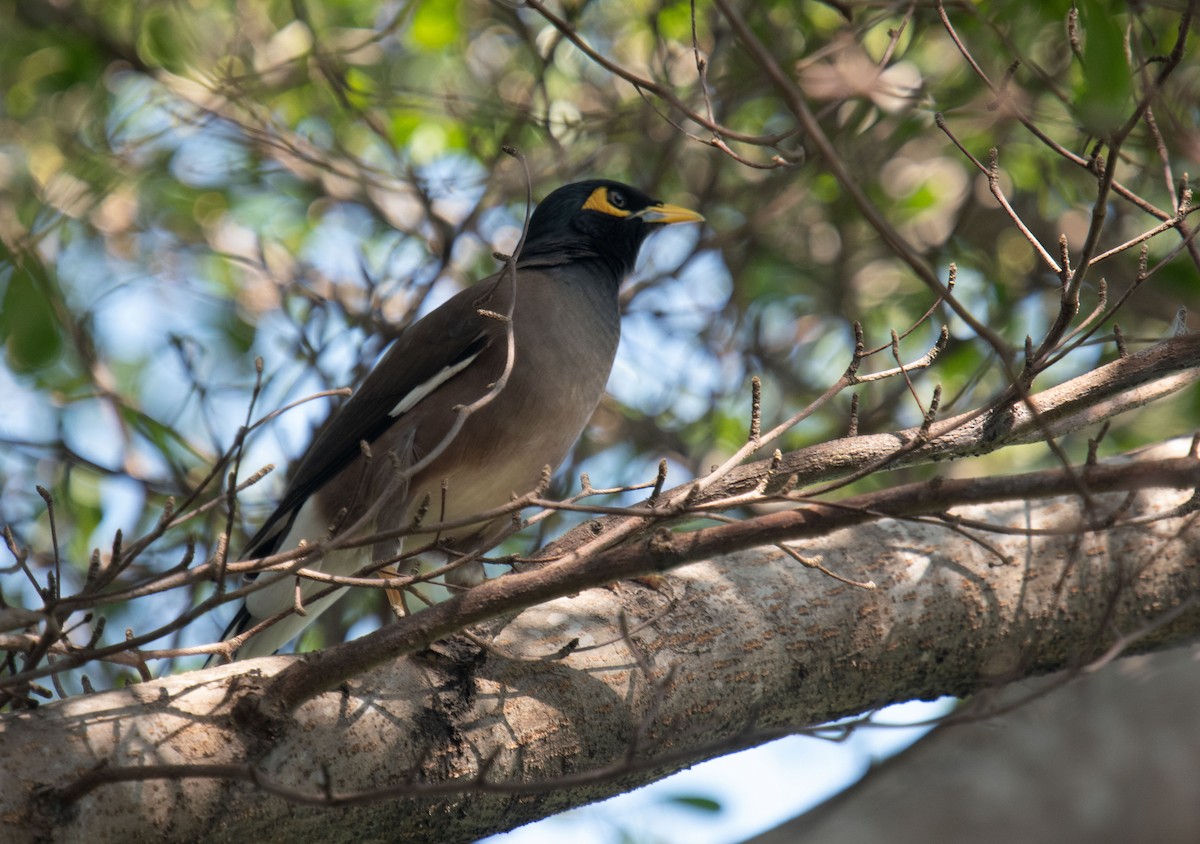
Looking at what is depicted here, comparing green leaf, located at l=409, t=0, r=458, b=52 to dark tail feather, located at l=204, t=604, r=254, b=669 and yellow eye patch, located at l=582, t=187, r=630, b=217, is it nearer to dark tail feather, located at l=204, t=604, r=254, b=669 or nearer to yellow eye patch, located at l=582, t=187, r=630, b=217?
yellow eye patch, located at l=582, t=187, r=630, b=217

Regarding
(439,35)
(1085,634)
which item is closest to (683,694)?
(1085,634)

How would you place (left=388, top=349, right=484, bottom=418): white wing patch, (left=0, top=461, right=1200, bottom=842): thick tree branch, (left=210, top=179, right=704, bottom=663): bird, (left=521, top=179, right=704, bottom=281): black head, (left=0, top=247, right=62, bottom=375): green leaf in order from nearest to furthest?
1. (left=0, top=461, right=1200, bottom=842): thick tree branch
2. (left=0, top=247, right=62, bottom=375): green leaf
3. (left=210, top=179, right=704, bottom=663): bird
4. (left=388, top=349, right=484, bottom=418): white wing patch
5. (left=521, top=179, right=704, bottom=281): black head

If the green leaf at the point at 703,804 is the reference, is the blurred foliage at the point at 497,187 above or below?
above

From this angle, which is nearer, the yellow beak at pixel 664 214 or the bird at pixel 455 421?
the bird at pixel 455 421

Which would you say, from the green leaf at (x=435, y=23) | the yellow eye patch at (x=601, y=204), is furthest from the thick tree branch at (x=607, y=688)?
the green leaf at (x=435, y=23)

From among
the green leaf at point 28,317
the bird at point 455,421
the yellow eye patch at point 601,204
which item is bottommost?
the bird at point 455,421

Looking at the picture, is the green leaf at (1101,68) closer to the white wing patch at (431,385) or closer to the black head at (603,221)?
the white wing patch at (431,385)

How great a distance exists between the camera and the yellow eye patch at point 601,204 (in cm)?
419

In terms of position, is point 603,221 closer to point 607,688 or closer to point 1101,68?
point 607,688

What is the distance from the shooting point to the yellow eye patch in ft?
13.7

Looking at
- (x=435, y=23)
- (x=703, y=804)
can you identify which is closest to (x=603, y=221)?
(x=435, y=23)

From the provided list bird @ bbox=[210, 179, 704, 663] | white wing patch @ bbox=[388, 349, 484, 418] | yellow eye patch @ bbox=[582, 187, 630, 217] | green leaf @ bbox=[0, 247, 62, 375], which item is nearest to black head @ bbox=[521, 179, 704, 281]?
yellow eye patch @ bbox=[582, 187, 630, 217]

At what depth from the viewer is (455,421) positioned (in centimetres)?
323

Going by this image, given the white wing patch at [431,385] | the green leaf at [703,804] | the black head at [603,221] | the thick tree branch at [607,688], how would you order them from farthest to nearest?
the black head at [603,221], the green leaf at [703,804], the white wing patch at [431,385], the thick tree branch at [607,688]
